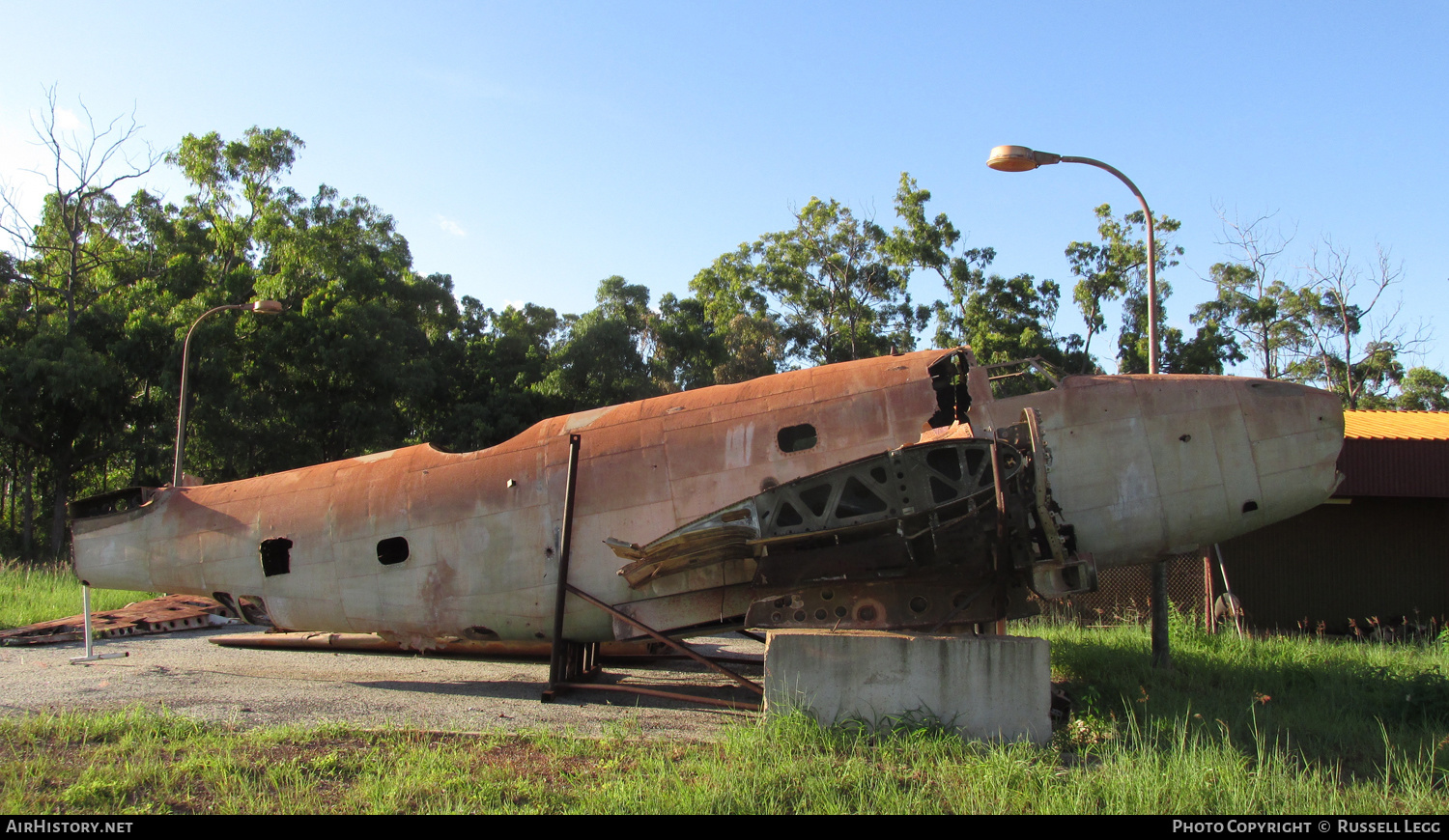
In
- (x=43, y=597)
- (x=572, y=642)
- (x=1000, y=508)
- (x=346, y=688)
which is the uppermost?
(x=1000, y=508)

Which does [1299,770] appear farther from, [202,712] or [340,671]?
[340,671]

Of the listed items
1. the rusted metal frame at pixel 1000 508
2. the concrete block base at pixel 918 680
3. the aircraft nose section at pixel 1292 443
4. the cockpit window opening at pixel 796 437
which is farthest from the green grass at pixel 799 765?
the cockpit window opening at pixel 796 437

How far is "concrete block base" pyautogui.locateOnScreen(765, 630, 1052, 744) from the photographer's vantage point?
850 centimetres

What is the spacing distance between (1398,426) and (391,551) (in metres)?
19.3

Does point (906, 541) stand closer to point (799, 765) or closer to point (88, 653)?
point (799, 765)

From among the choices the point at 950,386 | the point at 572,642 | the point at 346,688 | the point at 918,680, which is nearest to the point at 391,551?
the point at 346,688

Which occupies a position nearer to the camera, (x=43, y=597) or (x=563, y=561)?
(x=563, y=561)

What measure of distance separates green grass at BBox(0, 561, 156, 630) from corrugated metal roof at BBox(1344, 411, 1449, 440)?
23138 millimetres

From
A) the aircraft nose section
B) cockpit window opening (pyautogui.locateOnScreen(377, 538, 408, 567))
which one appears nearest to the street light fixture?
the aircraft nose section

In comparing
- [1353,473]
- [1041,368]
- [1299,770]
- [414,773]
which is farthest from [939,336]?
[414,773]

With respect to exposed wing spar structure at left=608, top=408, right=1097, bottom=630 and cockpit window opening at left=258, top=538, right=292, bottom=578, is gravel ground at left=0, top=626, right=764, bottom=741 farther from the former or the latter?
exposed wing spar structure at left=608, top=408, right=1097, bottom=630

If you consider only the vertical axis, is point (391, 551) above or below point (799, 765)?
above

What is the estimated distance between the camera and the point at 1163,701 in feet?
31.9

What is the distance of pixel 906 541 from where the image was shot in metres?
8.98
